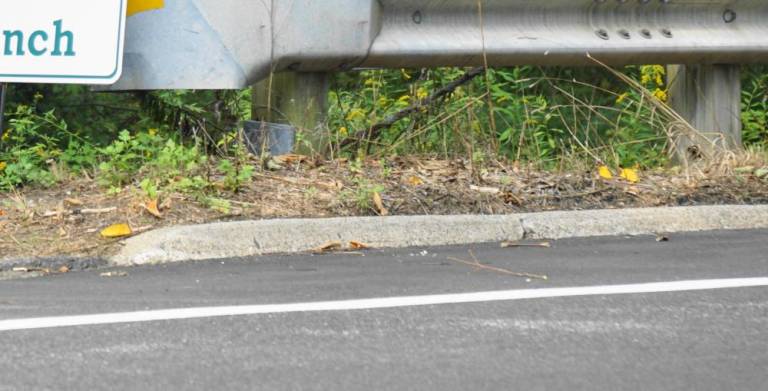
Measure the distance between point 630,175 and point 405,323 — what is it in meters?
2.44

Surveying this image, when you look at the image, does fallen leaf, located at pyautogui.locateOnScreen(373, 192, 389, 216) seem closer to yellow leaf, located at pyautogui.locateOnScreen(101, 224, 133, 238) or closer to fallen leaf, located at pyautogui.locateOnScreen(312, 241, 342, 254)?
fallen leaf, located at pyautogui.locateOnScreen(312, 241, 342, 254)

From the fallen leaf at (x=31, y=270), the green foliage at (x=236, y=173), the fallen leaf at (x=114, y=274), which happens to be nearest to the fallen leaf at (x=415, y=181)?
the green foliage at (x=236, y=173)

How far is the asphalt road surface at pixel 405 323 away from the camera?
147 inches

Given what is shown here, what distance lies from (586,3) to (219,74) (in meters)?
1.73

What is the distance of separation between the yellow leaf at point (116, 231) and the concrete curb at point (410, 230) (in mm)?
75

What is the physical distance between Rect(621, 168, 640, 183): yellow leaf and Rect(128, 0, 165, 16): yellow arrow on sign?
2.07 metres

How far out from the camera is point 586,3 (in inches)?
264

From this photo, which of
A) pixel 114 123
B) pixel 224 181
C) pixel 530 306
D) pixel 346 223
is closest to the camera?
pixel 530 306

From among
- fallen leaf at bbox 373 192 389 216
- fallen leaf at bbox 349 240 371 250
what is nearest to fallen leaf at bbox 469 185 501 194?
fallen leaf at bbox 373 192 389 216

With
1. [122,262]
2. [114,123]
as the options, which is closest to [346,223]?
[122,262]

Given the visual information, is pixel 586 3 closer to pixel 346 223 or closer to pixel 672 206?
pixel 672 206

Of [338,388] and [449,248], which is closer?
[338,388]

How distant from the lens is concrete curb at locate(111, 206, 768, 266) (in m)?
5.22

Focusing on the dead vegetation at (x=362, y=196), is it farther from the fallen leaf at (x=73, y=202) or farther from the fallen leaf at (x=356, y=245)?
the fallen leaf at (x=356, y=245)
